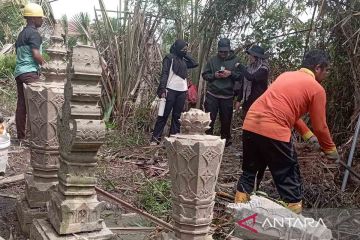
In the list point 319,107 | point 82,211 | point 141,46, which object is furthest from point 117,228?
point 141,46

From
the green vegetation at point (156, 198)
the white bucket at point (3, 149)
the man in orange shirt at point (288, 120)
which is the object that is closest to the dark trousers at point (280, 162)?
the man in orange shirt at point (288, 120)

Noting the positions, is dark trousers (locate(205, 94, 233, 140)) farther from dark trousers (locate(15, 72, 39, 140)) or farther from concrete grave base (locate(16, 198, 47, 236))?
concrete grave base (locate(16, 198, 47, 236))

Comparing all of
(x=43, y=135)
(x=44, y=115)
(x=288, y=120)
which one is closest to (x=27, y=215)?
(x=43, y=135)

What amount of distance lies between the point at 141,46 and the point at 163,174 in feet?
10.1

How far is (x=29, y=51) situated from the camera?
5586 millimetres

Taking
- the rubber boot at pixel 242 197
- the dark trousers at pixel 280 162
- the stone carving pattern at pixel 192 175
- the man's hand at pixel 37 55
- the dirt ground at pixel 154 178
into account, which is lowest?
the dirt ground at pixel 154 178

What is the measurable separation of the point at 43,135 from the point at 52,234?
0.84m

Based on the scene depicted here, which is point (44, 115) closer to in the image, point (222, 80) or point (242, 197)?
point (242, 197)

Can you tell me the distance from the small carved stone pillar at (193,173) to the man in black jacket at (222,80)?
4.07 metres

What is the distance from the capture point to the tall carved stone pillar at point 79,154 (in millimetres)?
2484

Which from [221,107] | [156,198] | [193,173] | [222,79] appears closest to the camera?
[193,173]

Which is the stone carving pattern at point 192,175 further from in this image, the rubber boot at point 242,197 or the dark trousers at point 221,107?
the dark trousers at point 221,107

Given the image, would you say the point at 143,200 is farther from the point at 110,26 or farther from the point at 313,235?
the point at 110,26

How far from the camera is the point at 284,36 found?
695 centimetres
